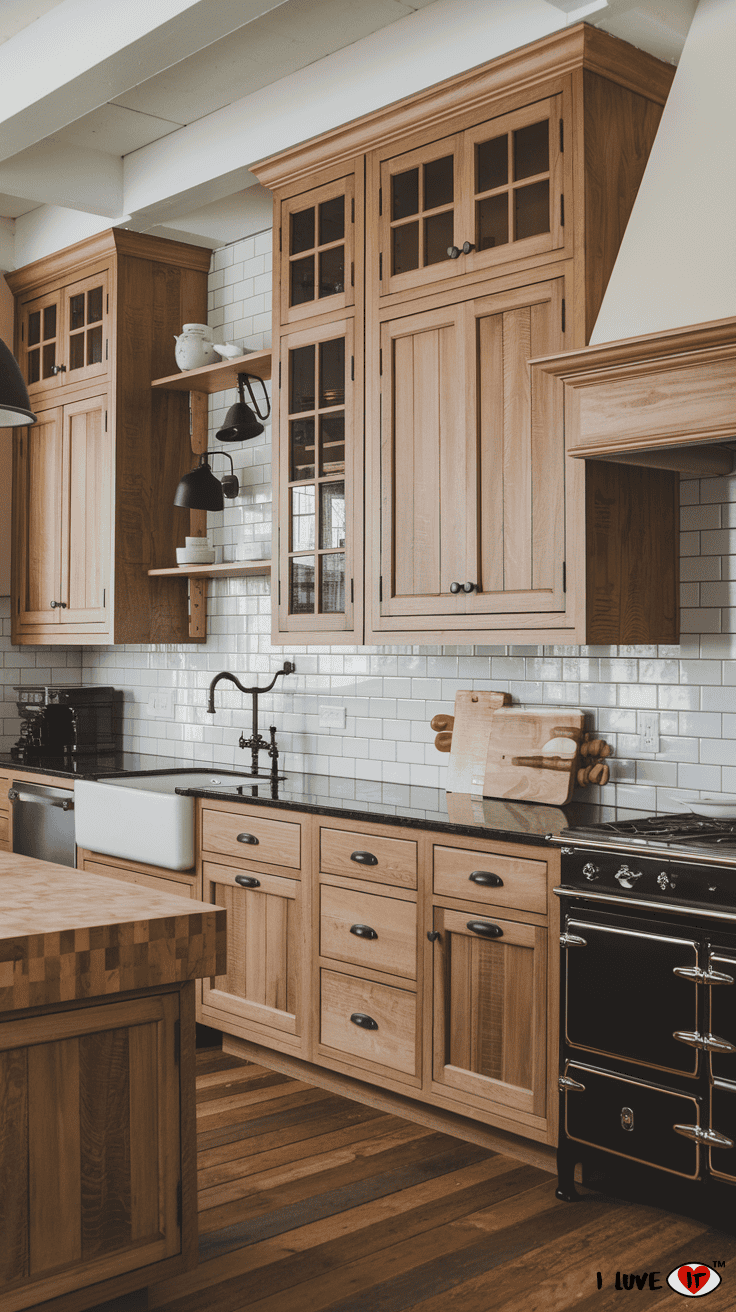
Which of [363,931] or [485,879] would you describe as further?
[363,931]

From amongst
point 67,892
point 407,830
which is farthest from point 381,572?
point 67,892

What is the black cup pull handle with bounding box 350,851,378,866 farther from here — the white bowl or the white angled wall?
the white bowl

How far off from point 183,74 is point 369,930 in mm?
2976

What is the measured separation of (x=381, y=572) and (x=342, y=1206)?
6.29 feet

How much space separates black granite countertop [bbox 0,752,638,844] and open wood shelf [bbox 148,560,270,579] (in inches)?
32.9

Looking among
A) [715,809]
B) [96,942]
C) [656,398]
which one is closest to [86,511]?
[656,398]

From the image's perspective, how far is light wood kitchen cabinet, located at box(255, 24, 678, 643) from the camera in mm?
3311

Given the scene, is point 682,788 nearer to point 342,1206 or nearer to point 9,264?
point 342,1206

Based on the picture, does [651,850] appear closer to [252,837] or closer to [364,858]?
[364,858]

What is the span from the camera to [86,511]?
5398 mm

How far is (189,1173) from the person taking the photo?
7.69 ft

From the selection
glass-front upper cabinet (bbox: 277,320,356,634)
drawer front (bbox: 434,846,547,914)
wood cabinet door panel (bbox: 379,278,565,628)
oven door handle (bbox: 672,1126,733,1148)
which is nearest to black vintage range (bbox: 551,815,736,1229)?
oven door handle (bbox: 672,1126,733,1148)

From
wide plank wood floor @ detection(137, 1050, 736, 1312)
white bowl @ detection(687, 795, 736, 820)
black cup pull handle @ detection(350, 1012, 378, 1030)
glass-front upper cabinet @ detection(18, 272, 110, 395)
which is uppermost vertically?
glass-front upper cabinet @ detection(18, 272, 110, 395)

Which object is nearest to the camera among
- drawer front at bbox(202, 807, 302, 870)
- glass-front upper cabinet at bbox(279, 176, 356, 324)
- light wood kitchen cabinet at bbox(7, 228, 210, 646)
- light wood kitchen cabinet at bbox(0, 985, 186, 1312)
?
light wood kitchen cabinet at bbox(0, 985, 186, 1312)
